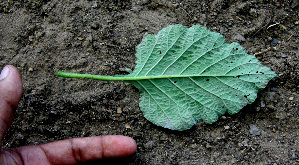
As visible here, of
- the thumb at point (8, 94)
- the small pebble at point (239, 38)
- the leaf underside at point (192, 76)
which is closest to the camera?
the thumb at point (8, 94)

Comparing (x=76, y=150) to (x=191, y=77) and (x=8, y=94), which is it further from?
(x=191, y=77)

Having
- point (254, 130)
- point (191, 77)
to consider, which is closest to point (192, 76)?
point (191, 77)

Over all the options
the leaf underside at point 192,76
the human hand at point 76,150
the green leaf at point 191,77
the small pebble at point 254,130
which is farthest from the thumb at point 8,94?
the small pebble at point 254,130

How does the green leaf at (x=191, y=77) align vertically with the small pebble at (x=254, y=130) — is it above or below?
above

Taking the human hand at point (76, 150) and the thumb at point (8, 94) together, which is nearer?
the thumb at point (8, 94)

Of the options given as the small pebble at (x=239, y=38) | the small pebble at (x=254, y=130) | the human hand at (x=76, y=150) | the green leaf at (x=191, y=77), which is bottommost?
the human hand at (x=76, y=150)

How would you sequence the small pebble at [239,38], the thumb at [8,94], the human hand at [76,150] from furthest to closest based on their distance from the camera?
the small pebble at [239,38], the human hand at [76,150], the thumb at [8,94]

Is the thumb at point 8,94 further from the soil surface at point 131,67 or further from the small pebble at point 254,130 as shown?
the small pebble at point 254,130
